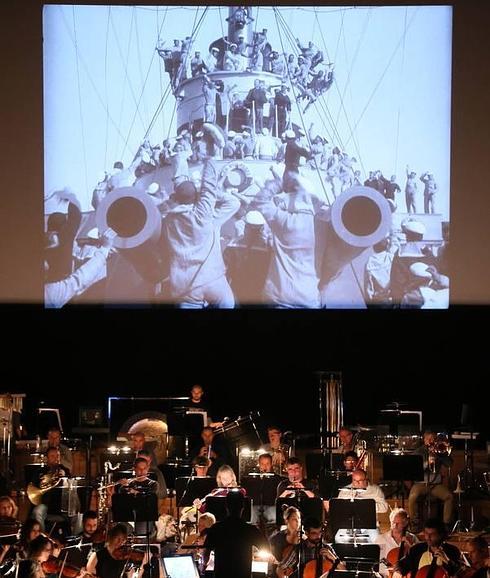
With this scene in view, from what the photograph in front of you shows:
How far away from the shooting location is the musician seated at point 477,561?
28.8 feet

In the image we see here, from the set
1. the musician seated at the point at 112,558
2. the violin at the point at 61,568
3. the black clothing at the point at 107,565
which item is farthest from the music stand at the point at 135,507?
the violin at the point at 61,568

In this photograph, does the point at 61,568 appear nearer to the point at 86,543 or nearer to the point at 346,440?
the point at 86,543

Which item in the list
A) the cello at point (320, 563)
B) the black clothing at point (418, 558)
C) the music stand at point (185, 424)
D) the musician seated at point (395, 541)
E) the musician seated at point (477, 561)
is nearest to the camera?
the musician seated at point (477, 561)

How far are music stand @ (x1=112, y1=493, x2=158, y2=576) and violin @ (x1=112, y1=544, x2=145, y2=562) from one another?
1.33ft

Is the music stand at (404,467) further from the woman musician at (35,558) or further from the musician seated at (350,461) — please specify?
the woman musician at (35,558)

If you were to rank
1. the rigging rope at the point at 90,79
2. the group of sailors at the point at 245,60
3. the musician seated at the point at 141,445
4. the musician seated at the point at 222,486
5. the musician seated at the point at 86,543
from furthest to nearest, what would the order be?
1. the rigging rope at the point at 90,79
2. the group of sailors at the point at 245,60
3. the musician seated at the point at 141,445
4. the musician seated at the point at 222,486
5. the musician seated at the point at 86,543

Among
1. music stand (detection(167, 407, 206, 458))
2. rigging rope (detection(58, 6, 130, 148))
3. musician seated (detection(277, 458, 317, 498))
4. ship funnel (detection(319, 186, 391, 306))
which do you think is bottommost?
musician seated (detection(277, 458, 317, 498))

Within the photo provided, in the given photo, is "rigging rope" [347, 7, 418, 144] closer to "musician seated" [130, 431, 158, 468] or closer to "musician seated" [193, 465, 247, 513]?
"musician seated" [130, 431, 158, 468]

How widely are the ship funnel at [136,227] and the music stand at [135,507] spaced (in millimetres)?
Answer: 5209

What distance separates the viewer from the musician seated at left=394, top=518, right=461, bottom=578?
9.33 m

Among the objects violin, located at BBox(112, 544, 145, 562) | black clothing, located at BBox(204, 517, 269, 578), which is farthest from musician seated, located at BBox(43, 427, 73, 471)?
black clothing, located at BBox(204, 517, 269, 578)

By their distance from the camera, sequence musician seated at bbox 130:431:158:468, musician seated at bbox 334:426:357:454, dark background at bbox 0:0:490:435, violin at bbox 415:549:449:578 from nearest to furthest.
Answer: violin at bbox 415:549:449:578 → musician seated at bbox 130:431:158:468 → musician seated at bbox 334:426:357:454 → dark background at bbox 0:0:490:435

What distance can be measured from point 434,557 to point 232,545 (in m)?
1.72

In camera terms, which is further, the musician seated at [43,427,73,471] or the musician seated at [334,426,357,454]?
the musician seated at [334,426,357,454]
